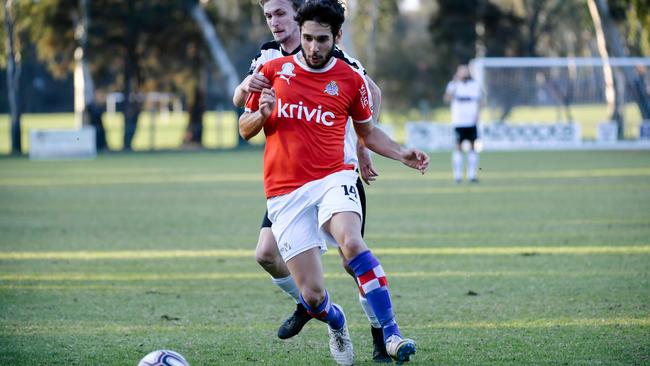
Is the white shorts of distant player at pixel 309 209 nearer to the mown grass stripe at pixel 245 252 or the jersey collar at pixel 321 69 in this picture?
the jersey collar at pixel 321 69

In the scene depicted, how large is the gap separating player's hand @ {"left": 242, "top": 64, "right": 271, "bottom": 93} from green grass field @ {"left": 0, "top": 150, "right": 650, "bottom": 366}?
169 centimetres

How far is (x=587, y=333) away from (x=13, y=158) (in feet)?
107

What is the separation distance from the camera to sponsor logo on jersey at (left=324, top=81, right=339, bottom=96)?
19.6 ft

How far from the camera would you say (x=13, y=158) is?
3662 cm

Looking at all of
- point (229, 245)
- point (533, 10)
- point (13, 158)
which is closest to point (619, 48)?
point (533, 10)

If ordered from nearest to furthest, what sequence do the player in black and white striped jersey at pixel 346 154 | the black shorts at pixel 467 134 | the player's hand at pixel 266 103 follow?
the player's hand at pixel 266 103
the player in black and white striped jersey at pixel 346 154
the black shorts at pixel 467 134

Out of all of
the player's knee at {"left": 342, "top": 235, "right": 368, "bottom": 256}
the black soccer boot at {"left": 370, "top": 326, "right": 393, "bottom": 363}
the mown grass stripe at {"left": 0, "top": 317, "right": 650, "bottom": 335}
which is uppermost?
the player's knee at {"left": 342, "top": 235, "right": 368, "bottom": 256}

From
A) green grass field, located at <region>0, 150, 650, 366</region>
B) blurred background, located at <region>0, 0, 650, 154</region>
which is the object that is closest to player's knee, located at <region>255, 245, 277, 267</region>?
green grass field, located at <region>0, 150, 650, 366</region>

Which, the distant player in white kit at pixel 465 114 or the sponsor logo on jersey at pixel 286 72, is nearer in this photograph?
the sponsor logo on jersey at pixel 286 72

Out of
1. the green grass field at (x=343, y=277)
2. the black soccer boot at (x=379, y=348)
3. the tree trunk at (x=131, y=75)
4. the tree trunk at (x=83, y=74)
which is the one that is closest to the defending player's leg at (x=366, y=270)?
the black soccer boot at (x=379, y=348)

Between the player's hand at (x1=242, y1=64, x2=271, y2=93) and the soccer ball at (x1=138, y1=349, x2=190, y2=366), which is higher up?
the player's hand at (x1=242, y1=64, x2=271, y2=93)

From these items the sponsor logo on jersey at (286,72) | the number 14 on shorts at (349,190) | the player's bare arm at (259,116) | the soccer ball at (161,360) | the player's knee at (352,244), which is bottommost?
the soccer ball at (161,360)

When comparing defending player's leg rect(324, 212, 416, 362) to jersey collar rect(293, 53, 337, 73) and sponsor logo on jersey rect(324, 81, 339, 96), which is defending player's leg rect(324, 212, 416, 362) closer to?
sponsor logo on jersey rect(324, 81, 339, 96)

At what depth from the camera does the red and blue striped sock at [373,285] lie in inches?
226
